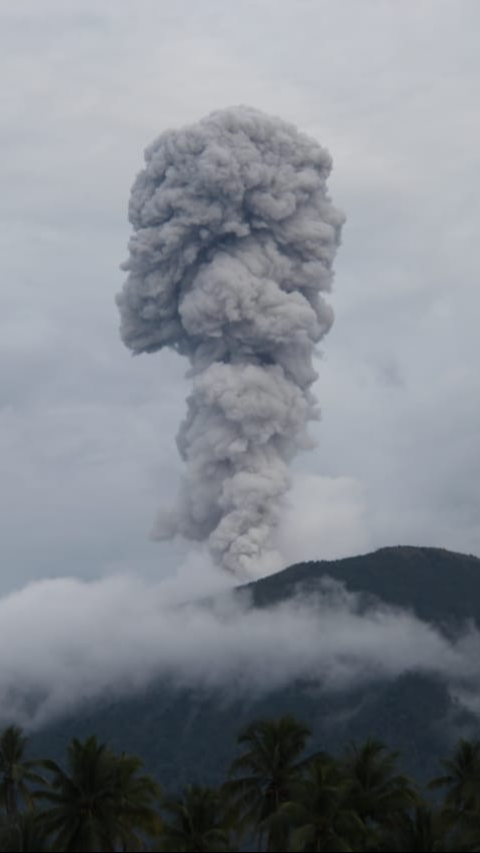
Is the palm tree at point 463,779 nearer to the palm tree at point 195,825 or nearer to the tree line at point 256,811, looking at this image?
the tree line at point 256,811

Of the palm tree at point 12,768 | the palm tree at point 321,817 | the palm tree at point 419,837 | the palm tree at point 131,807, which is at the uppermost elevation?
the palm tree at point 12,768

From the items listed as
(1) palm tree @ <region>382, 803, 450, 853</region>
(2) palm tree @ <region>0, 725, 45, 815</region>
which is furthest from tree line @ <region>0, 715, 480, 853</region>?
(2) palm tree @ <region>0, 725, 45, 815</region>

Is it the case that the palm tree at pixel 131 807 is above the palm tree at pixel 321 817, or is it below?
above

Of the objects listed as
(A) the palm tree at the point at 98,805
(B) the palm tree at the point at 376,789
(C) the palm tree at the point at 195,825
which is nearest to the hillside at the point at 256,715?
(B) the palm tree at the point at 376,789

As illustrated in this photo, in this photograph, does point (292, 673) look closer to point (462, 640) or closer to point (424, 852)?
point (462, 640)

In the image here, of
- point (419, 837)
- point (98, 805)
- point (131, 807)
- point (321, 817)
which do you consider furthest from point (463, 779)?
point (98, 805)

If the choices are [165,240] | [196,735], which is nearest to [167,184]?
[165,240]

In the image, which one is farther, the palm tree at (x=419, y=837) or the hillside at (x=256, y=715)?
the hillside at (x=256, y=715)

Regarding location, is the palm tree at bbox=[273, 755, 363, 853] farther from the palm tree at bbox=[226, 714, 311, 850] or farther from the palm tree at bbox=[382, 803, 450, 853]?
→ the palm tree at bbox=[226, 714, 311, 850]
